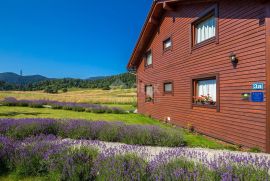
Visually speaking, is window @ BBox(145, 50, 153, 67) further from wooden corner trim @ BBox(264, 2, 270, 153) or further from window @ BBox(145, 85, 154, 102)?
wooden corner trim @ BBox(264, 2, 270, 153)

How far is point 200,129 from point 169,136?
10.0 feet

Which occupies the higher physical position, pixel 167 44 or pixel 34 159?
pixel 167 44

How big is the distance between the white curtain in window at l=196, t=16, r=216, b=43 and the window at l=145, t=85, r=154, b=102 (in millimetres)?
6821

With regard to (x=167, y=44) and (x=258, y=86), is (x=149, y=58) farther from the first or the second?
(x=258, y=86)

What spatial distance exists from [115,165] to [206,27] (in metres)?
7.81

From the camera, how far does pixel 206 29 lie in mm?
9977

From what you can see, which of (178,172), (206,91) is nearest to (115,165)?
(178,172)

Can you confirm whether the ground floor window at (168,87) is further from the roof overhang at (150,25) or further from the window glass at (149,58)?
the roof overhang at (150,25)

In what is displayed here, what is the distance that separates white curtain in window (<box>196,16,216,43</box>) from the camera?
31.1ft

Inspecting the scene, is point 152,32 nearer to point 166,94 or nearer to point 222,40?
point 166,94

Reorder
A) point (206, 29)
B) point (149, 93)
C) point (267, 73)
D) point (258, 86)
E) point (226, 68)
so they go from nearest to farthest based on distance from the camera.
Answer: point (267, 73) → point (258, 86) → point (226, 68) → point (206, 29) → point (149, 93)

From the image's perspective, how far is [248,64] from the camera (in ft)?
23.9

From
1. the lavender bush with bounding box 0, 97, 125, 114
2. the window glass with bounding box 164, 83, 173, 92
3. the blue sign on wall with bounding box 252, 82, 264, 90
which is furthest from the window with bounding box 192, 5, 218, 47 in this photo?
the lavender bush with bounding box 0, 97, 125, 114

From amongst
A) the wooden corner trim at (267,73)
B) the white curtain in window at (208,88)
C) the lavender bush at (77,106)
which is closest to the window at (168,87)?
the white curtain in window at (208,88)
